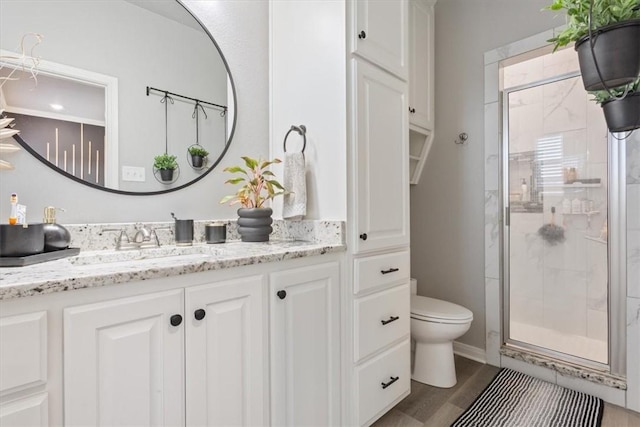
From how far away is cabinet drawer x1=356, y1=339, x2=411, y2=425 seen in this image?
149 centimetres

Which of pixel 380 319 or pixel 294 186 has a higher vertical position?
pixel 294 186

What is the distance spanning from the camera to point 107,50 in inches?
51.8

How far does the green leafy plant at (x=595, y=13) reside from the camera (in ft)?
2.13

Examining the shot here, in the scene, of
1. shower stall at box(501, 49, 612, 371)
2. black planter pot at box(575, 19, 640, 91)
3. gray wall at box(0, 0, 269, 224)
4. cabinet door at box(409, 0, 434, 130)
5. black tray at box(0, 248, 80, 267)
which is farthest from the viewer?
cabinet door at box(409, 0, 434, 130)

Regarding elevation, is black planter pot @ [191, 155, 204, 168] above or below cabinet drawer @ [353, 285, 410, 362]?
above

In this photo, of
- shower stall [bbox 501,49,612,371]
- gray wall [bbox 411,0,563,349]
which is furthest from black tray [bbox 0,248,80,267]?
shower stall [bbox 501,49,612,371]

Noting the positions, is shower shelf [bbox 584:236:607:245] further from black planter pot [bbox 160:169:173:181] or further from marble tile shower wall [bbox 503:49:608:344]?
black planter pot [bbox 160:169:173:181]

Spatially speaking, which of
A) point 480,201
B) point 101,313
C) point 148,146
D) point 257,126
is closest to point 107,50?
point 148,146

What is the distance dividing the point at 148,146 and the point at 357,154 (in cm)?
93

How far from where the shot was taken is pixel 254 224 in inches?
59.1

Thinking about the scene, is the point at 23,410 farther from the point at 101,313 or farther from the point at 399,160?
the point at 399,160

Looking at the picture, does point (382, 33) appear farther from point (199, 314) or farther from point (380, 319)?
point (199, 314)

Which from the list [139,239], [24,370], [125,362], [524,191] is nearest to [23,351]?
[24,370]

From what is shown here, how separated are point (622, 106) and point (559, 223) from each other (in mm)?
1739
